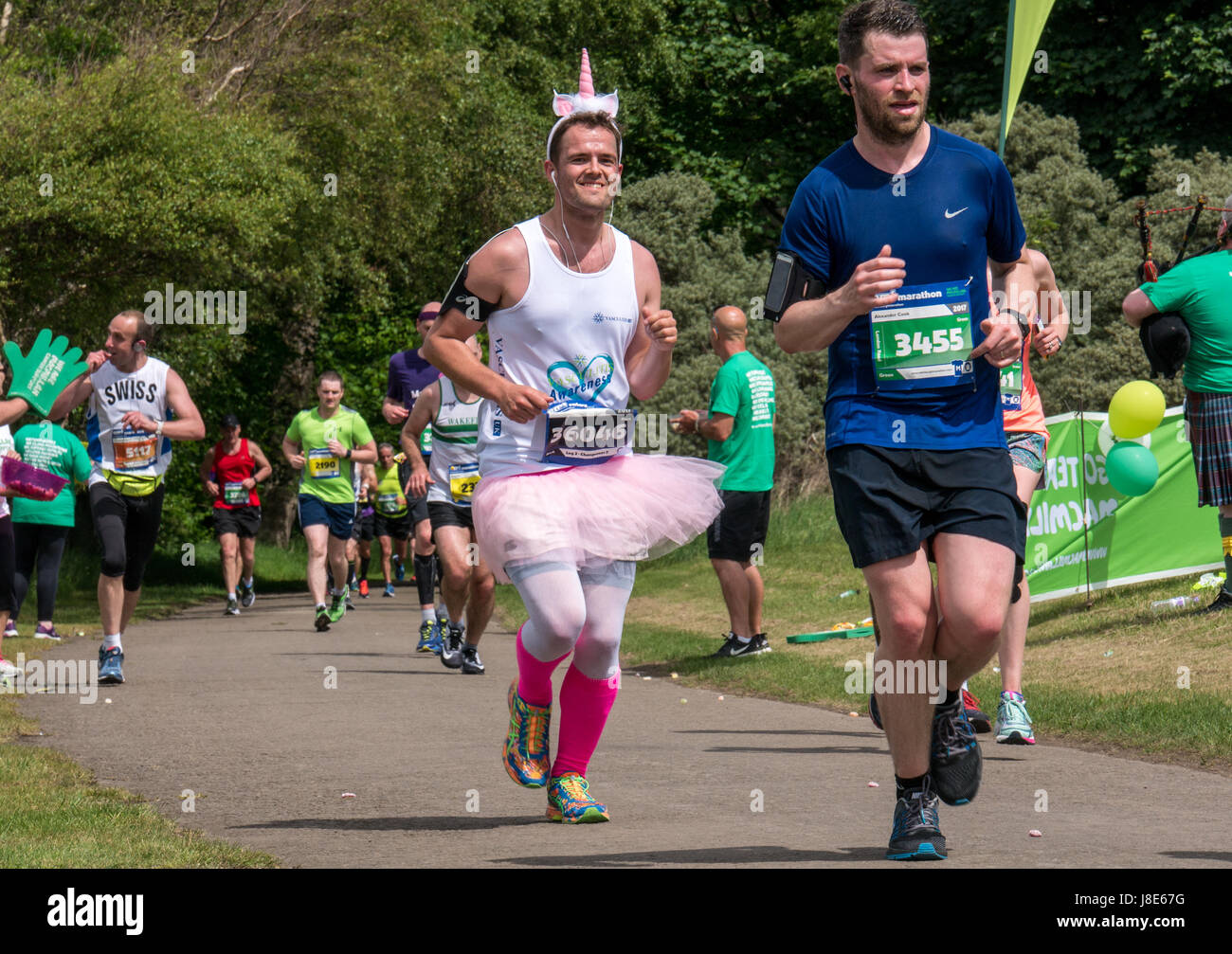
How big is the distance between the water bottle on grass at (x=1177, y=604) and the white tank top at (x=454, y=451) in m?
4.80

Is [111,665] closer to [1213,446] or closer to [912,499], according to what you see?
[1213,446]

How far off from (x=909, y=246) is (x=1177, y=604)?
736cm

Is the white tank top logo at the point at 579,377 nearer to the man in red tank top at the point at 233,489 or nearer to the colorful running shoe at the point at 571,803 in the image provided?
the colorful running shoe at the point at 571,803

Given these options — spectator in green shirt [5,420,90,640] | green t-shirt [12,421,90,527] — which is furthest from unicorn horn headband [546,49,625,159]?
green t-shirt [12,421,90,527]

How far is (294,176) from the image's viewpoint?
78.0 feet

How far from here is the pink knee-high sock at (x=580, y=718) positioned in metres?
6.46

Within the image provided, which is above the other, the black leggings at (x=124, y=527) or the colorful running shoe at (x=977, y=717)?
the black leggings at (x=124, y=527)

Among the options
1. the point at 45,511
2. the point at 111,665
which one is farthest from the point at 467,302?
the point at 45,511

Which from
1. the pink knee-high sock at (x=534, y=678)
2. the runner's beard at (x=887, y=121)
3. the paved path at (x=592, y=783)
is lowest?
the paved path at (x=592, y=783)

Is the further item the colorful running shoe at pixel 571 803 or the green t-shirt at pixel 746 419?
the green t-shirt at pixel 746 419

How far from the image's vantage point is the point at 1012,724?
27.0 ft

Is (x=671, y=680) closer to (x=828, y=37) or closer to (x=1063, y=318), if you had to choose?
(x=1063, y=318)

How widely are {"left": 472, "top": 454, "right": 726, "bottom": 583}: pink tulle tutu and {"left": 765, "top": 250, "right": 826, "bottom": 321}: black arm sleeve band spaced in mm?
1188

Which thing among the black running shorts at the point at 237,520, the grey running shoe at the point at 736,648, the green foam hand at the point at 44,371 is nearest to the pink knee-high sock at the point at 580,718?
the green foam hand at the point at 44,371
